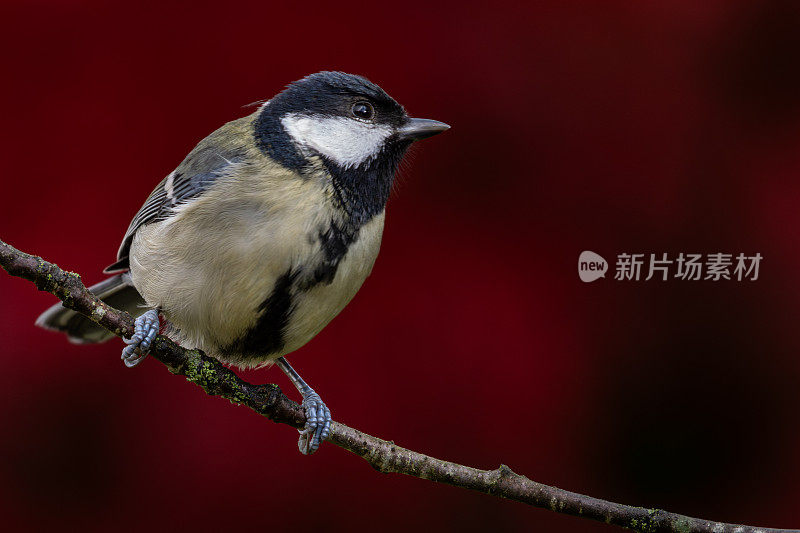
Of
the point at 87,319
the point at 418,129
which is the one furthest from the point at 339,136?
the point at 87,319

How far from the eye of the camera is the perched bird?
1.16 m

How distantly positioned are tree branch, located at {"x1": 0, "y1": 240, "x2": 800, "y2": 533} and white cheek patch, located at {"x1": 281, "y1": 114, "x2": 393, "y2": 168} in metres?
0.36

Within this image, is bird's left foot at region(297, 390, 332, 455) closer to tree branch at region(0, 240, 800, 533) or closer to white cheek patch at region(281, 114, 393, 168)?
tree branch at region(0, 240, 800, 533)

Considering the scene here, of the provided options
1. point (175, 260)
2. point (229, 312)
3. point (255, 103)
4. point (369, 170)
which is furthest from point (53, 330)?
point (369, 170)

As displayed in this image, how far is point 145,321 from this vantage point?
3.93 feet

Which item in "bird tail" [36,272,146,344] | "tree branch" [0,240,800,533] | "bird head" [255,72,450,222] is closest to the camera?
"tree branch" [0,240,800,533]

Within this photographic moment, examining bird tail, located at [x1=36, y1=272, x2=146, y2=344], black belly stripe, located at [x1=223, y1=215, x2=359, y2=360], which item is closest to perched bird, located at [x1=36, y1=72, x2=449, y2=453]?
black belly stripe, located at [x1=223, y1=215, x2=359, y2=360]

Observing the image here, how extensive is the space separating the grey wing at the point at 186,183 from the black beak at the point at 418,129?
0.85 ft

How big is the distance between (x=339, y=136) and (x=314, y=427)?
456 millimetres

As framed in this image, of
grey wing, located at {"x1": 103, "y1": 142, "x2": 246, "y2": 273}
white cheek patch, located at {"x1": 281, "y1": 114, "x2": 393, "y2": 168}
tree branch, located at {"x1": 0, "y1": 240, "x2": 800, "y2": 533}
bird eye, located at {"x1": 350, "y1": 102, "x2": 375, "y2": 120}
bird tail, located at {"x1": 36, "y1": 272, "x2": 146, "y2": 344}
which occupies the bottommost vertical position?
tree branch, located at {"x1": 0, "y1": 240, "x2": 800, "y2": 533}

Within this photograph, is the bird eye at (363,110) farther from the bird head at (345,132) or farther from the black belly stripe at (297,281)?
the black belly stripe at (297,281)

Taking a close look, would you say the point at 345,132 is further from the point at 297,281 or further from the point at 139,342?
the point at 139,342

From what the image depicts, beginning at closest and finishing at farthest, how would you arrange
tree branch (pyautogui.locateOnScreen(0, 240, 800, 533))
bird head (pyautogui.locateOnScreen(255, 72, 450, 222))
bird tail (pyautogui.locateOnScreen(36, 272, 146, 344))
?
tree branch (pyautogui.locateOnScreen(0, 240, 800, 533)) < bird head (pyautogui.locateOnScreen(255, 72, 450, 222)) < bird tail (pyautogui.locateOnScreen(36, 272, 146, 344))

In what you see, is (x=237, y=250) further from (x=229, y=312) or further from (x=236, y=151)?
(x=236, y=151)
